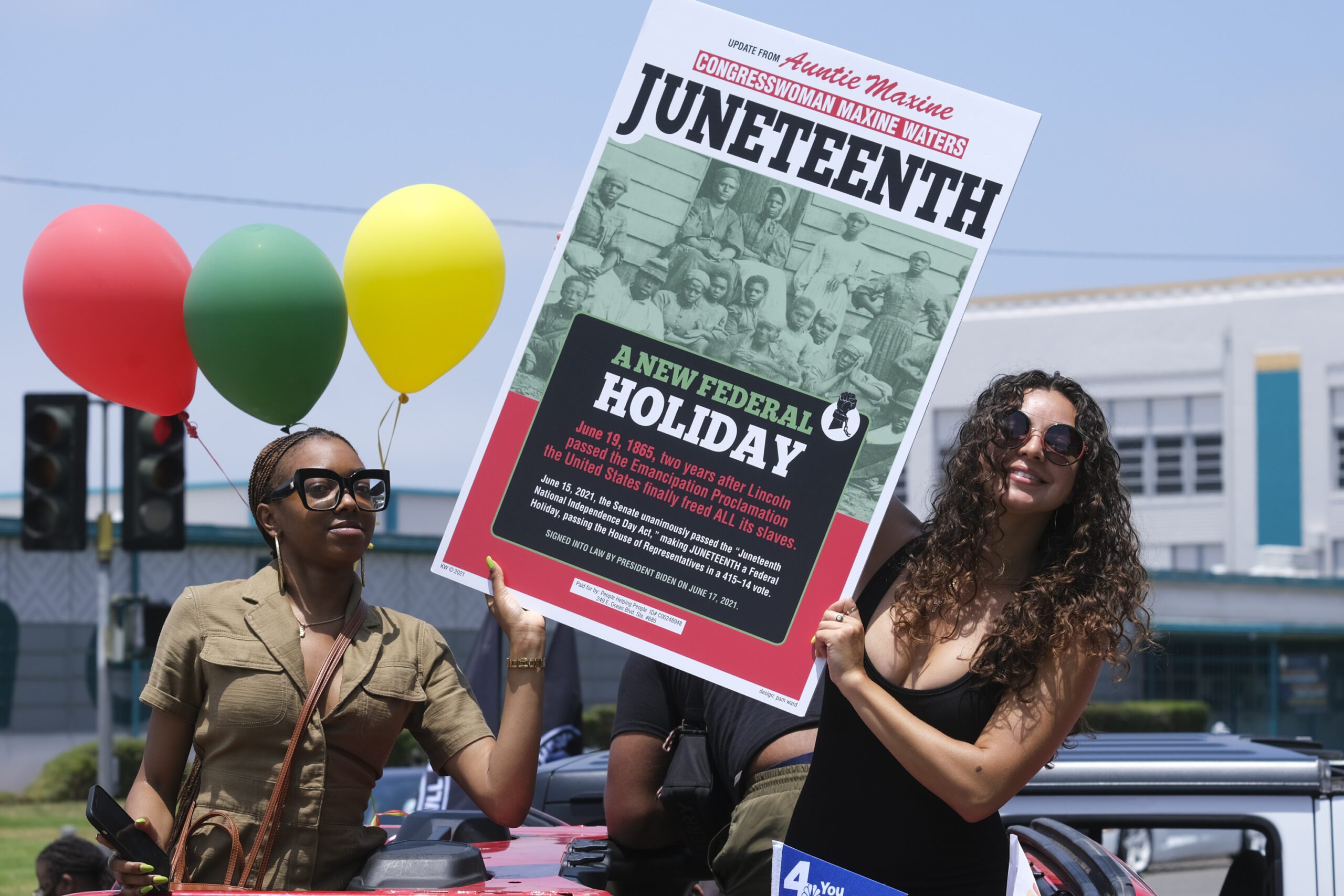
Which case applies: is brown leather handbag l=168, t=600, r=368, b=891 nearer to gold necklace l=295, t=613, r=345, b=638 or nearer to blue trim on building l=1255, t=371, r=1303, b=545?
gold necklace l=295, t=613, r=345, b=638

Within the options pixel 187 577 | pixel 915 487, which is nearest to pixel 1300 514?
pixel 915 487

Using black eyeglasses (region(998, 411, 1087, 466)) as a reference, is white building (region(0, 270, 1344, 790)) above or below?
above

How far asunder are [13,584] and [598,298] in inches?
845

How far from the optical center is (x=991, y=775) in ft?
8.74

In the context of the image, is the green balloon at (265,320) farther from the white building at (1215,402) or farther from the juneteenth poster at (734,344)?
the white building at (1215,402)

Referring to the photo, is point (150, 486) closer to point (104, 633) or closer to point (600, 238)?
point (104, 633)

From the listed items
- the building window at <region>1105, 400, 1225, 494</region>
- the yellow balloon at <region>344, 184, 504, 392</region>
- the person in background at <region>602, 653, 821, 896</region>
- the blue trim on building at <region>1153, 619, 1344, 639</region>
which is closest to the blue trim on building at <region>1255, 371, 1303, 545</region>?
the building window at <region>1105, 400, 1225, 494</region>

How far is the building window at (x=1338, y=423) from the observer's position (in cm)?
4181

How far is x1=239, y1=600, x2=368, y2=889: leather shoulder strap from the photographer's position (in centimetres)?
279

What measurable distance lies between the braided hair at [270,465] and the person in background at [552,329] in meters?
0.43

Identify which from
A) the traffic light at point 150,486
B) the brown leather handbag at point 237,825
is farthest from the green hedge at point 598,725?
the brown leather handbag at point 237,825

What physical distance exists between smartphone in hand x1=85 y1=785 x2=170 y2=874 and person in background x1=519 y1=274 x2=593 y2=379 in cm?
114

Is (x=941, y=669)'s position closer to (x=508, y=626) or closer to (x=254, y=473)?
(x=508, y=626)

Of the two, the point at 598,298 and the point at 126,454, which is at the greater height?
the point at 126,454
